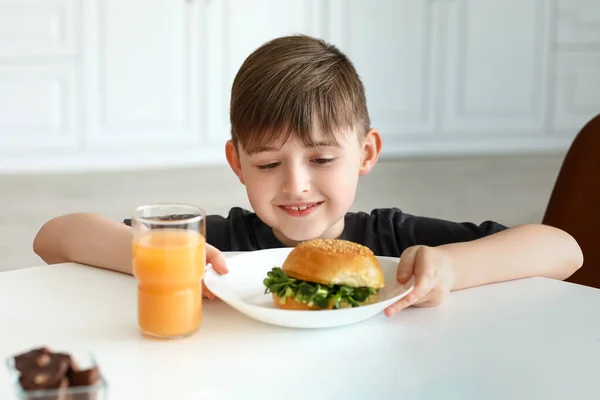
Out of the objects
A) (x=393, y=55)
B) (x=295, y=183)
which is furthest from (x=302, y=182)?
(x=393, y=55)

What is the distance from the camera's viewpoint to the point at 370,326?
3.02ft

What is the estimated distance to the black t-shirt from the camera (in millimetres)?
1396

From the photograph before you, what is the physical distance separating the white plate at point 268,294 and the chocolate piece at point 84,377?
0.34m

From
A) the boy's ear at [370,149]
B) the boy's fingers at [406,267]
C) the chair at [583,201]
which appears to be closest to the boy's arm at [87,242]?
the boy's fingers at [406,267]

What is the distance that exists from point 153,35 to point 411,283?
282cm

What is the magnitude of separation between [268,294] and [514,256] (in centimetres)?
36

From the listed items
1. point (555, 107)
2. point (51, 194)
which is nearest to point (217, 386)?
point (51, 194)

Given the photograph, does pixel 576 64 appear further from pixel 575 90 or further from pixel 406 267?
pixel 406 267

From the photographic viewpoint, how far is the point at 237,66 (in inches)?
143

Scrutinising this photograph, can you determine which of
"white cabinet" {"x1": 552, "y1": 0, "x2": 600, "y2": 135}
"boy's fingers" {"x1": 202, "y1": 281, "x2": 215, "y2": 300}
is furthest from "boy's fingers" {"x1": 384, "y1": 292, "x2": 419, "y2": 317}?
"white cabinet" {"x1": 552, "y1": 0, "x2": 600, "y2": 135}

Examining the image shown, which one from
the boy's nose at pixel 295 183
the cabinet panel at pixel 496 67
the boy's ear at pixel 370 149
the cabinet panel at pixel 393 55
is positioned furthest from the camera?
the cabinet panel at pixel 496 67

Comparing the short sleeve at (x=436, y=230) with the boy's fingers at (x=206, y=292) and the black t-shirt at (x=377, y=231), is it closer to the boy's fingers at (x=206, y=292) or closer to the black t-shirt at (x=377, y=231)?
the black t-shirt at (x=377, y=231)

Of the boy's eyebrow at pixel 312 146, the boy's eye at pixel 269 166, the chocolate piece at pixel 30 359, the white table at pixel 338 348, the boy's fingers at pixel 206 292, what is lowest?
the white table at pixel 338 348

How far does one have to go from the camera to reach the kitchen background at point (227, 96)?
135 inches
